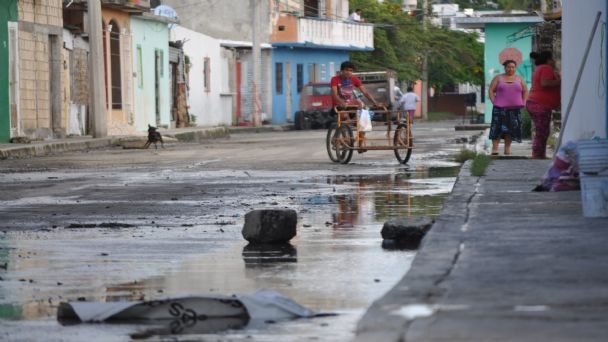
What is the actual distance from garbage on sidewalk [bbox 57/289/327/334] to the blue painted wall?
200ft

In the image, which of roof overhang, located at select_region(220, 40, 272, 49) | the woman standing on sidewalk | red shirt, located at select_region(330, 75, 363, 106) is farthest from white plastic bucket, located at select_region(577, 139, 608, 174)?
roof overhang, located at select_region(220, 40, 272, 49)

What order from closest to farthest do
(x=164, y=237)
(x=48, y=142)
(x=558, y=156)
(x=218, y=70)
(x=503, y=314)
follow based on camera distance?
(x=503, y=314) → (x=164, y=237) → (x=558, y=156) → (x=48, y=142) → (x=218, y=70)

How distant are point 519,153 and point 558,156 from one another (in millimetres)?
11669

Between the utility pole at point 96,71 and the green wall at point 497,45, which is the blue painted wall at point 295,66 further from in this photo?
the utility pole at point 96,71

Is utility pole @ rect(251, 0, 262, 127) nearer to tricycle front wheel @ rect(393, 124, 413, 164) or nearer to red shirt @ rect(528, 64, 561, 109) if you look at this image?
tricycle front wheel @ rect(393, 124, 413, 164)

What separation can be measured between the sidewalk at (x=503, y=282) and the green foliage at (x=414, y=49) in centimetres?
6930

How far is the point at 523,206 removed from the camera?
43.7 ft

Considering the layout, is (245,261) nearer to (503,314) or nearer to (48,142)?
(503,314)

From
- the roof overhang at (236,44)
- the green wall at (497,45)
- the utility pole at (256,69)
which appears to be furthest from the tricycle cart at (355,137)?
the roof overhang at (236,44)

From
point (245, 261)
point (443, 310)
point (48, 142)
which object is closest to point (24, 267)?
point (245, 261)

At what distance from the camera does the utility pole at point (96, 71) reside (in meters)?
40.0

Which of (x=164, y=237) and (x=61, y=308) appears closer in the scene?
(x=61, y=308)

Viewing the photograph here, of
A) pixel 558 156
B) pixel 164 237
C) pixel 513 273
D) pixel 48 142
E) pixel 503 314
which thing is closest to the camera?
pixel 503 314

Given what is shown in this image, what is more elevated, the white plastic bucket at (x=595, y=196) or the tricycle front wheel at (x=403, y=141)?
the white plastic bucket at (x=595, y=196)
